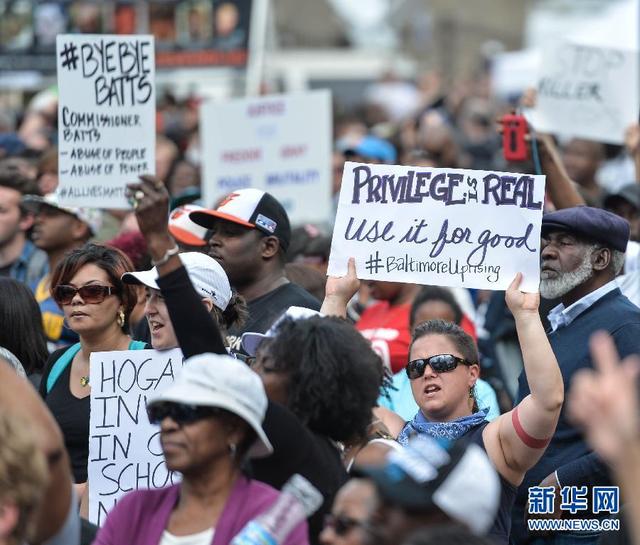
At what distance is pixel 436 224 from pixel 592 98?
419 cm

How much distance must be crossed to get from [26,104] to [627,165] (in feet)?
31.8

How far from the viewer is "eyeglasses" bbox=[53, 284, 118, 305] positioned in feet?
19.7

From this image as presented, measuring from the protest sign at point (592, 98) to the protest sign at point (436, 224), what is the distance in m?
3.86

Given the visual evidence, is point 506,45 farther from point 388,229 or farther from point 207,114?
point 388,229

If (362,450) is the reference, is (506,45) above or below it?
below

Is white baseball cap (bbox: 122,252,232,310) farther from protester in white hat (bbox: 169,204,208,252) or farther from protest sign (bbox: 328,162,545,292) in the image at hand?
protester in white hat (bbox: 169,204,208,252)

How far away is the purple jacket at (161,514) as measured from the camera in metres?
4.00

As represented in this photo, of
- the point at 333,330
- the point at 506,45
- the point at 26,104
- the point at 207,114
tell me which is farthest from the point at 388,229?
the point at 506,45

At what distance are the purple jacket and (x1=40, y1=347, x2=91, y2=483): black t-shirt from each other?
5.05ft

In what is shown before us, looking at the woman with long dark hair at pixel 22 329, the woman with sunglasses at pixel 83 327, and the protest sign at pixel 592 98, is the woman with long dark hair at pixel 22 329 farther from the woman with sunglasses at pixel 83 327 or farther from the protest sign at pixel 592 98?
the protest sign at pixel 592 98

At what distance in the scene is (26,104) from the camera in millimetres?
20141

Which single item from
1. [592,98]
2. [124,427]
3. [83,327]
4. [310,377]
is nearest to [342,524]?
[310,377]

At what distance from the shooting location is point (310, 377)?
14.5 feet

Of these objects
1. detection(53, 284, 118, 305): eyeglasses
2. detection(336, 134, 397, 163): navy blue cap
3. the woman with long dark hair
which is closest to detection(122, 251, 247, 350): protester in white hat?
detection(53, 284, 118, 305): eyeglasses
